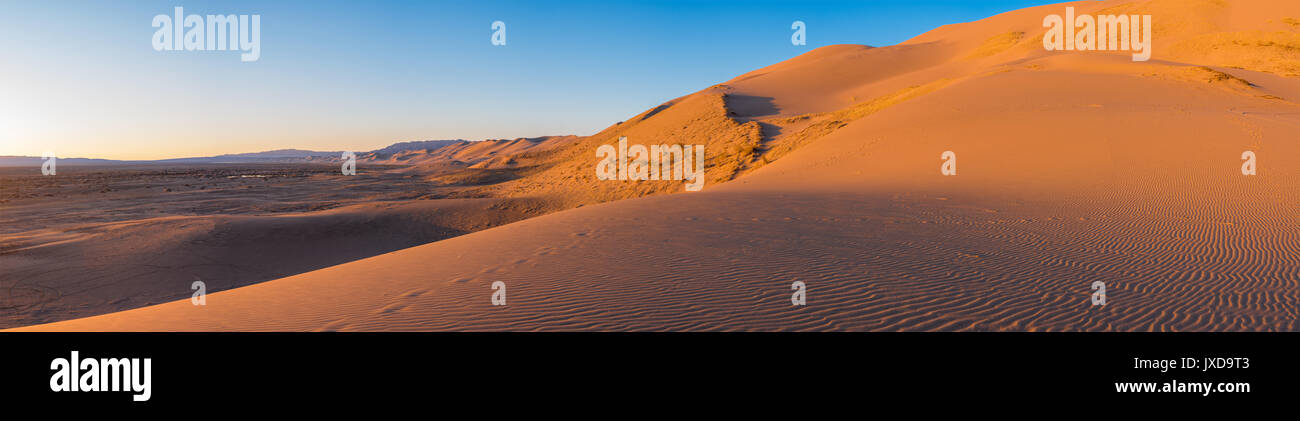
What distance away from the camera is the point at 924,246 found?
7.15 meters

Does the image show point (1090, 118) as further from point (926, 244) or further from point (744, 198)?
point (926, 244)

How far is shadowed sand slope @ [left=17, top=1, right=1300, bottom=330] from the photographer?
4.60 meters

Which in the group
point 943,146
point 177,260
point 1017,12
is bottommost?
point 177,260

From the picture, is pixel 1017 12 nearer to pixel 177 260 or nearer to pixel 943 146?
pixel 943 146

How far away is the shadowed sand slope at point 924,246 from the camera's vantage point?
4.60 metres

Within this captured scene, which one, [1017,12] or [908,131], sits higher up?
[1017,12]

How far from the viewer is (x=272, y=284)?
668cm
